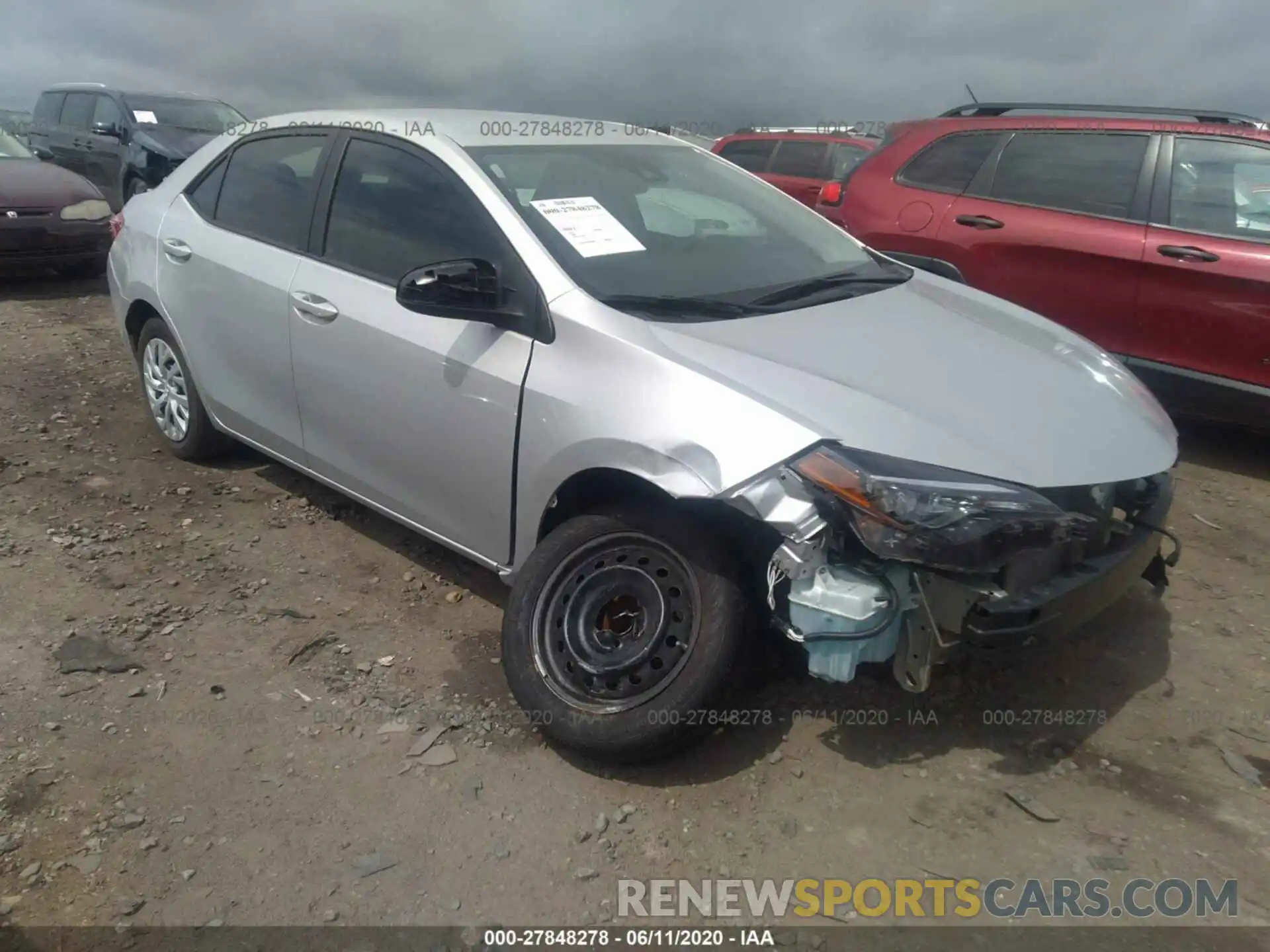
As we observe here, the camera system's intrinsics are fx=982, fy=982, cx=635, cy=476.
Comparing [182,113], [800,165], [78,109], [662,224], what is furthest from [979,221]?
[78,109]

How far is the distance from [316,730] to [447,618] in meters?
0.72

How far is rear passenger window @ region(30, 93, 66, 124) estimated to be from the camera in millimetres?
12648

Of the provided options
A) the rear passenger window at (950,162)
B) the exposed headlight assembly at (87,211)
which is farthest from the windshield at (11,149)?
the rear passenger window at (950,162)

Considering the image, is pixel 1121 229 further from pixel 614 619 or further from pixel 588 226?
pixel 614 619

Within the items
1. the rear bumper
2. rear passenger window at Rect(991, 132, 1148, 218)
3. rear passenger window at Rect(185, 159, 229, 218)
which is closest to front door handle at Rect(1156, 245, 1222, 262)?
rear passenger window at Rect(991, 132, 1148, 218)

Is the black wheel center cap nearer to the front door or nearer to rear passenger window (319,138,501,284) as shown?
the front door

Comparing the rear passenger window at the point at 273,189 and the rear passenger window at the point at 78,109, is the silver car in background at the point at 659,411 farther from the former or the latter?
the rear passenger window at the point at 78,109

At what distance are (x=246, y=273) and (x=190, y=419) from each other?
990mm

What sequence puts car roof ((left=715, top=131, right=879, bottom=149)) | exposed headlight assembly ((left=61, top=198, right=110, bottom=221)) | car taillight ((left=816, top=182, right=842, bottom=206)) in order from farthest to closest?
car roof ((left=715, top=131, right=879, bottom=149)), exposed headlight assembly ((left=61, top=198, right=110, bottom=221)), car taillight ((left=816, top=182, right=842, bottom=206))

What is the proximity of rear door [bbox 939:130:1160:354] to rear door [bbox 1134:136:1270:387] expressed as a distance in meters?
0.09

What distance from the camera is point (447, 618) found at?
355 cm

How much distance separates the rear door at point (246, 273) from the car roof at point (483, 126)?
0.41ft

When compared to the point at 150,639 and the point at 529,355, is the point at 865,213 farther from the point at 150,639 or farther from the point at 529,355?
the point at 150,639

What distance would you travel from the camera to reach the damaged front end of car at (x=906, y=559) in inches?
92.3
